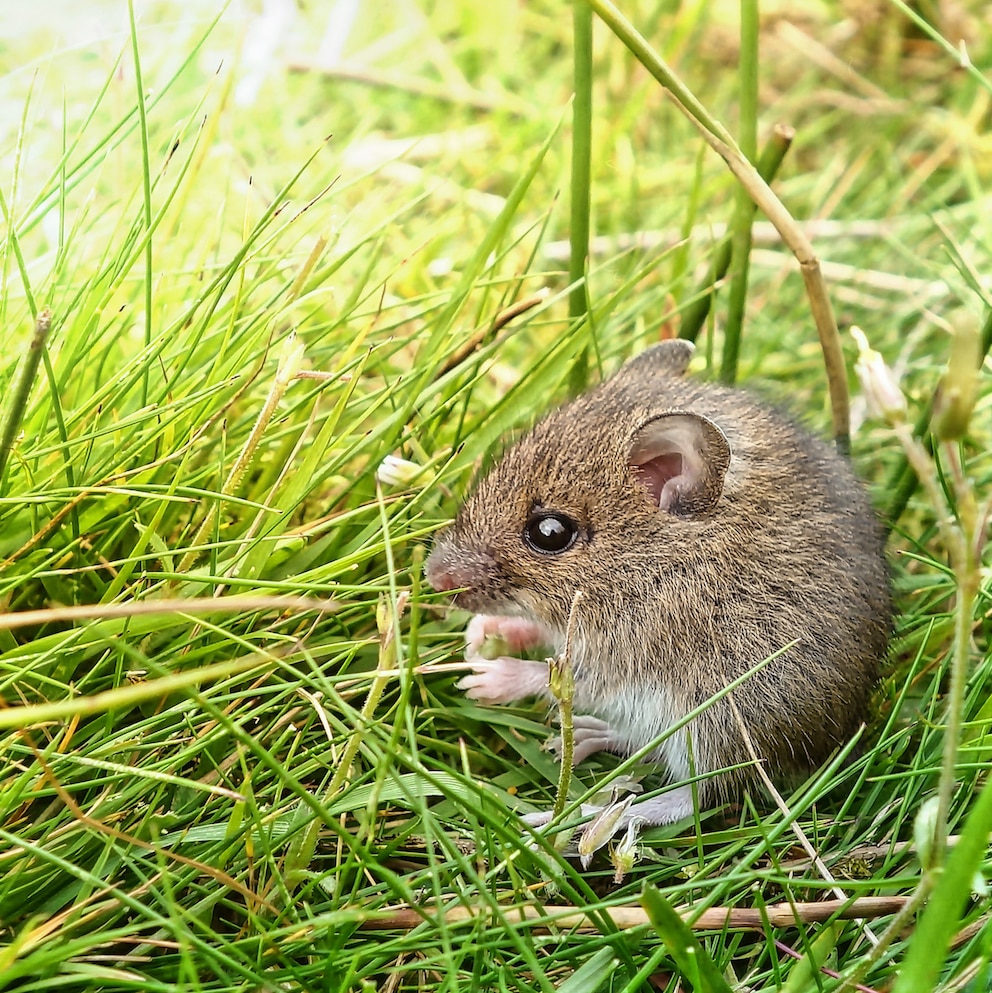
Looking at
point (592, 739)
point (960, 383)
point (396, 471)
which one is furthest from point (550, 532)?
point (960, 383)

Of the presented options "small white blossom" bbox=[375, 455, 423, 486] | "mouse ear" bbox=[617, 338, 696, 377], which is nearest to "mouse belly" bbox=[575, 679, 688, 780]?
"small white blossom" bbox=[375, 455, 423, 486]

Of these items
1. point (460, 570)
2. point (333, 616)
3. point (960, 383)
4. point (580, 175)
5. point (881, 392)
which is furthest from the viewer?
point (580, 175)

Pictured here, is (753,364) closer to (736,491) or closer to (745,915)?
(736,491)

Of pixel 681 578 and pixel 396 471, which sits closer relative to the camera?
pixel 396 471

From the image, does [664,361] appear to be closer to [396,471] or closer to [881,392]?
[396,471]

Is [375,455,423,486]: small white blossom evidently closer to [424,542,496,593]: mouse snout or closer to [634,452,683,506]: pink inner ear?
[424,542,496,593]: mouse snout

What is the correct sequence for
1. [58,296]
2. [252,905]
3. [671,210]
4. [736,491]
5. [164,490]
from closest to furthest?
[252,905], [164,490], [736,491], [58,296], [671,210]

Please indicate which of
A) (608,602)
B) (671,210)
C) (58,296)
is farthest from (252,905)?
(671,210)
